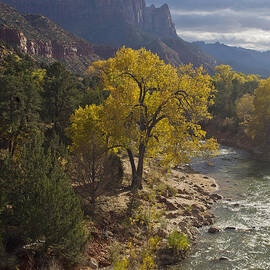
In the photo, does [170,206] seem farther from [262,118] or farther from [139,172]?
[262,118]

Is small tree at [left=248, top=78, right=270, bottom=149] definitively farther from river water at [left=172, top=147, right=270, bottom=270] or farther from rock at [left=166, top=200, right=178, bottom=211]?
rock at [left=166, top=200, right=178, bottom=211]

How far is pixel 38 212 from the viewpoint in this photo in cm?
1105

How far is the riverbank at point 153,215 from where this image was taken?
1454 cm

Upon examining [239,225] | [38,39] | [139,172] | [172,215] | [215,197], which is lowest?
[215,197]

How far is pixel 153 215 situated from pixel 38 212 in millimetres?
9279

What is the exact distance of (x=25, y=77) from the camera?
1149 inches

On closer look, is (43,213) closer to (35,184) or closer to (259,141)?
(35,184)

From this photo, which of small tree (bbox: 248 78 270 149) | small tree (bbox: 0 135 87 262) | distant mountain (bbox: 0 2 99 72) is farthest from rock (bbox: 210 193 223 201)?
distant mountain (bbox: 0 2 99 72)

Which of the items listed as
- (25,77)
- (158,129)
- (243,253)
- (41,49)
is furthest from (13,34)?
(243,253)

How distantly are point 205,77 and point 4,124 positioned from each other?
17865 millimetres

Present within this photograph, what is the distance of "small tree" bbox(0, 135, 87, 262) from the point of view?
36.6 ft

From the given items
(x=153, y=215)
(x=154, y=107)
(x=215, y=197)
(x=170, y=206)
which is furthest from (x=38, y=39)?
(x=153, y=215)

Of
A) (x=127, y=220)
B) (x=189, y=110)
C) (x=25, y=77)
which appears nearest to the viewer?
(x=127, y=220)

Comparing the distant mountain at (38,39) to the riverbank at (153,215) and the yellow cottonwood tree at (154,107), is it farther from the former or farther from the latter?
the riverbank at (153,215)
